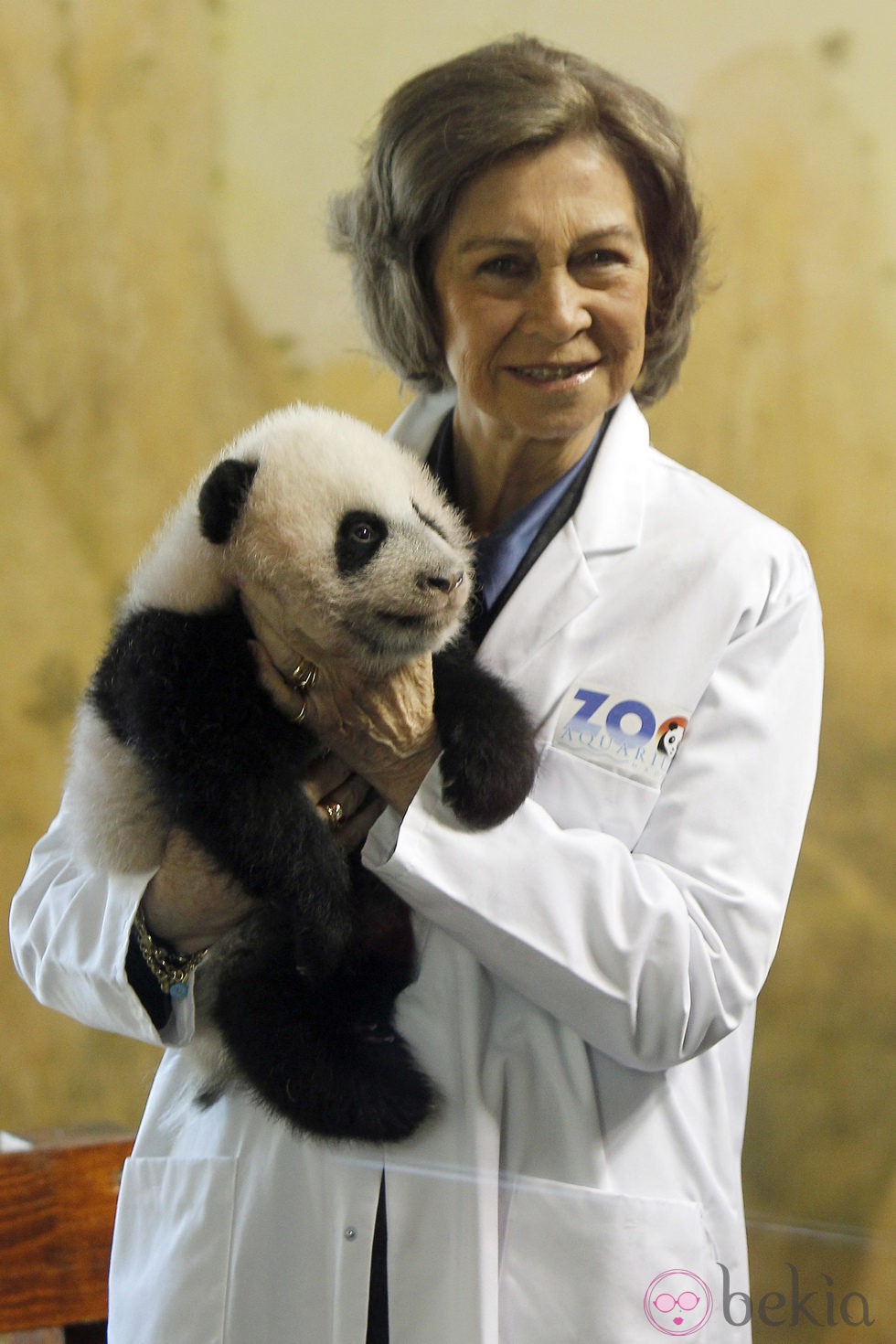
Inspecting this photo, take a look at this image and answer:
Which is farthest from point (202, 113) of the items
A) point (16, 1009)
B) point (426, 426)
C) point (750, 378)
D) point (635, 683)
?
point (16, 1009)

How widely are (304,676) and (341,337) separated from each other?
0.42m

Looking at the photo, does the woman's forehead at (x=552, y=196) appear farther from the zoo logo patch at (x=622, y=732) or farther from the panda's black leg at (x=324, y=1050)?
the panda's black leg at (x=324, y=1050)

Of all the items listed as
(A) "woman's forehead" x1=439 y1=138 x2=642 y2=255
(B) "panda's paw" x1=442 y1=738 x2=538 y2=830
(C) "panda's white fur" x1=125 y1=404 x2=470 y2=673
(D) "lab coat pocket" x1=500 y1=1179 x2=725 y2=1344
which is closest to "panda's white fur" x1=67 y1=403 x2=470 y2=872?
(C) "panda's white fur" x1=125 y1=404 x2=470 y2=673

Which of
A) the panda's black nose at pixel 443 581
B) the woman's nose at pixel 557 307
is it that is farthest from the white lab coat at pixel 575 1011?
the woman's nose at pixel 557 307

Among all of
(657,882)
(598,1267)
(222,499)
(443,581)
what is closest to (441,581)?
(443,581)

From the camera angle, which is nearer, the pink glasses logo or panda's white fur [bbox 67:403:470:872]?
the pink glasses logo

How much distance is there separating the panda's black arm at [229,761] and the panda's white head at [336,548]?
8 cm

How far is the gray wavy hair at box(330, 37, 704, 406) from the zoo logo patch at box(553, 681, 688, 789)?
37cm

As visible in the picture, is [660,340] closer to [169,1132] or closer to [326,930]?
[326,930]

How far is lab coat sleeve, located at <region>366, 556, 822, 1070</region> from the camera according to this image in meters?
0.94

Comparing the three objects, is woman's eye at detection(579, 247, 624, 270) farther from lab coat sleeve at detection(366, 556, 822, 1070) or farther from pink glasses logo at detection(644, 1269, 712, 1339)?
pink glasses logo at detection(644, 1269, 712, 1339)

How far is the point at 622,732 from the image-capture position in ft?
3.39

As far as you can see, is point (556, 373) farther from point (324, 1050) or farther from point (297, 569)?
point (324, 1050)

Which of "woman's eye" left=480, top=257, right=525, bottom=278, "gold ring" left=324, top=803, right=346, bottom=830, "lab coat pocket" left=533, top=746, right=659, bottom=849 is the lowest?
"gold ring" left=324, top=803, right=346, bottom=830
